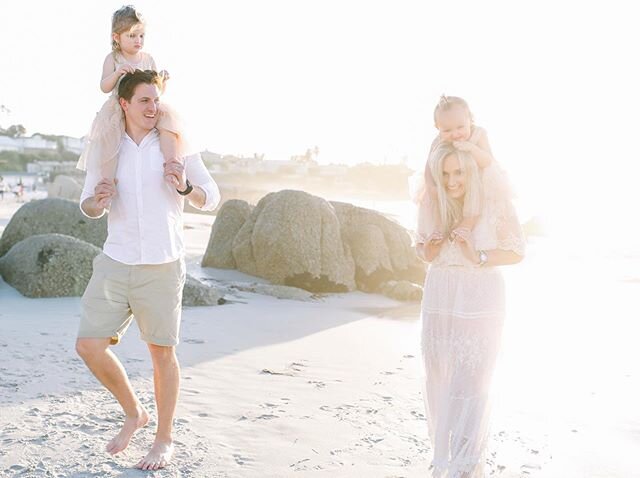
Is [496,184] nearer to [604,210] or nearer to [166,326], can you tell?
[166,326]

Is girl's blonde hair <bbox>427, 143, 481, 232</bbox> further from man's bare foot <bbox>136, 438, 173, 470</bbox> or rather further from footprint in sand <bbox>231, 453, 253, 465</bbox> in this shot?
man's bare foot <bbox>136, 438, 173, 470</bbox>

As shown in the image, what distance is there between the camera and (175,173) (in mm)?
3471

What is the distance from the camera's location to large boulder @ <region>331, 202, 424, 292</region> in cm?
1084

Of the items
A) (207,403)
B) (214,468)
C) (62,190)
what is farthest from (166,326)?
(62,190)

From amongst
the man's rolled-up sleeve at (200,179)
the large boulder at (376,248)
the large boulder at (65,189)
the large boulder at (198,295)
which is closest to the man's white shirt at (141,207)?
the man's rolled-up sleeve at (200,179)

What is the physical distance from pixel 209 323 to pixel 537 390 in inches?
127

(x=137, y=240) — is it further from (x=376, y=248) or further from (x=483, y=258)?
(x=376, y=248)

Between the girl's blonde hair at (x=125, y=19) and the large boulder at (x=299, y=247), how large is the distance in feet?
22.3

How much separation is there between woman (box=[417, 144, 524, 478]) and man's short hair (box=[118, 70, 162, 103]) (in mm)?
1383

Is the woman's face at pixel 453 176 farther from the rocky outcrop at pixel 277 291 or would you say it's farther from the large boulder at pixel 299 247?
the large boulder at pixel 299 247

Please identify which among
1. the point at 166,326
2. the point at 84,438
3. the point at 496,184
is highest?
the point at 496,184

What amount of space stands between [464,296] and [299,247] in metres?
7.14

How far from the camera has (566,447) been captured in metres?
4.35

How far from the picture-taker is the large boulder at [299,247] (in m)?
10.3
